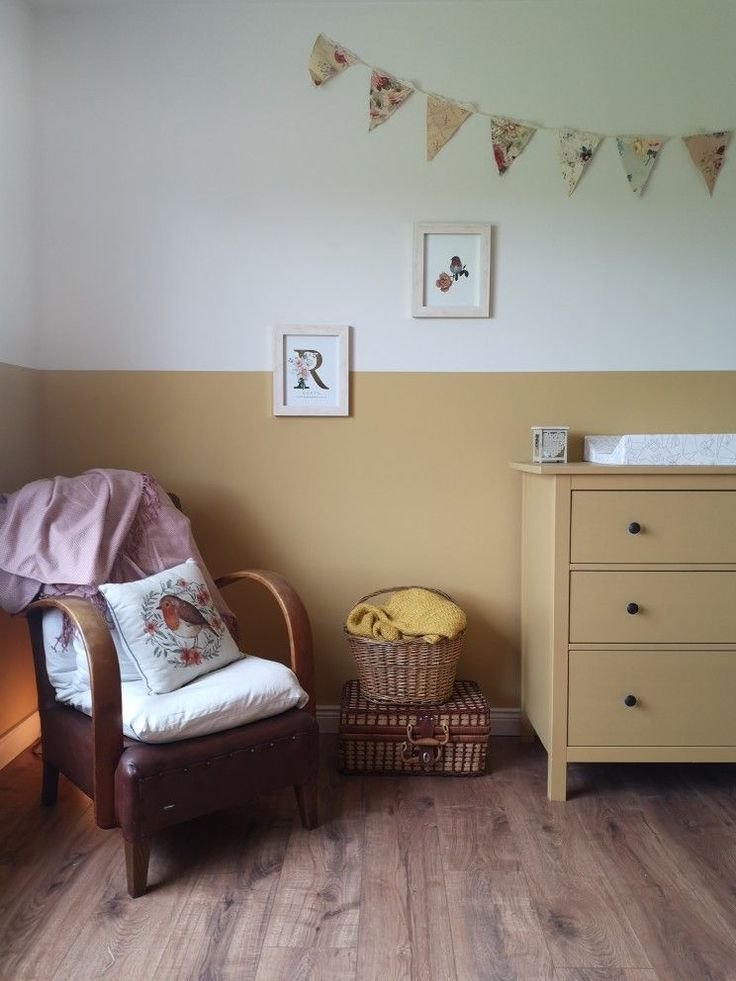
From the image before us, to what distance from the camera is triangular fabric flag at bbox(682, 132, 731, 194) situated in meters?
2.58

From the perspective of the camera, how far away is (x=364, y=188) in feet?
8.61

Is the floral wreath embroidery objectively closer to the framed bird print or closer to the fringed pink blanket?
the fringed pink blanket

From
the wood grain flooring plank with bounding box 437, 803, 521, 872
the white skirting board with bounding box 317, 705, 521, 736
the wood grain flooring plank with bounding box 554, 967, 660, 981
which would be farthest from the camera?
the white skirting board with bounding box 317, 705, 521, 736

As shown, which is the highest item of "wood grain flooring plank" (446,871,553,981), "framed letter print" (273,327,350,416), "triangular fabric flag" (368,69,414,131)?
"triangular fabric flag" (368,69,414,131)

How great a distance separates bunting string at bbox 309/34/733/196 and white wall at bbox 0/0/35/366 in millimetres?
979

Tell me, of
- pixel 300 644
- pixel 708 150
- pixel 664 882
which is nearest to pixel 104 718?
pixel 300 644

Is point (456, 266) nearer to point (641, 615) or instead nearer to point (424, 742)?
point (641, 615)

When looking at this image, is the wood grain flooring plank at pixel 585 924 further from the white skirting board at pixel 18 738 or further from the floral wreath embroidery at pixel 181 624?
the white skirting board at pixel 18 738

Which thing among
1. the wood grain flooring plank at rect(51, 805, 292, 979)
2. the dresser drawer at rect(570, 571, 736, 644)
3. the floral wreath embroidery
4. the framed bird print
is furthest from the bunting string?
the wood grain flooring plank at rect(51, 805, 292, 979)

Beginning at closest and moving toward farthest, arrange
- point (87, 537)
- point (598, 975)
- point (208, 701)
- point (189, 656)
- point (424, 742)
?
point (598, 975) → point (208, 701) → point (189, 656) → point (87, 537) → point (424, 742)

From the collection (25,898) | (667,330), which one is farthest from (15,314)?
(667,330)

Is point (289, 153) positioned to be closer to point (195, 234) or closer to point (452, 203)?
point (195, 234)

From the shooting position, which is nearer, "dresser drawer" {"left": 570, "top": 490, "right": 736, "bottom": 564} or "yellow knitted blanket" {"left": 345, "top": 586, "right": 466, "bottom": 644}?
"dresser drawer" {"left": 570, "top": 490, "right": 736, "bottom": 564}

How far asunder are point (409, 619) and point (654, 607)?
0.75 metres
